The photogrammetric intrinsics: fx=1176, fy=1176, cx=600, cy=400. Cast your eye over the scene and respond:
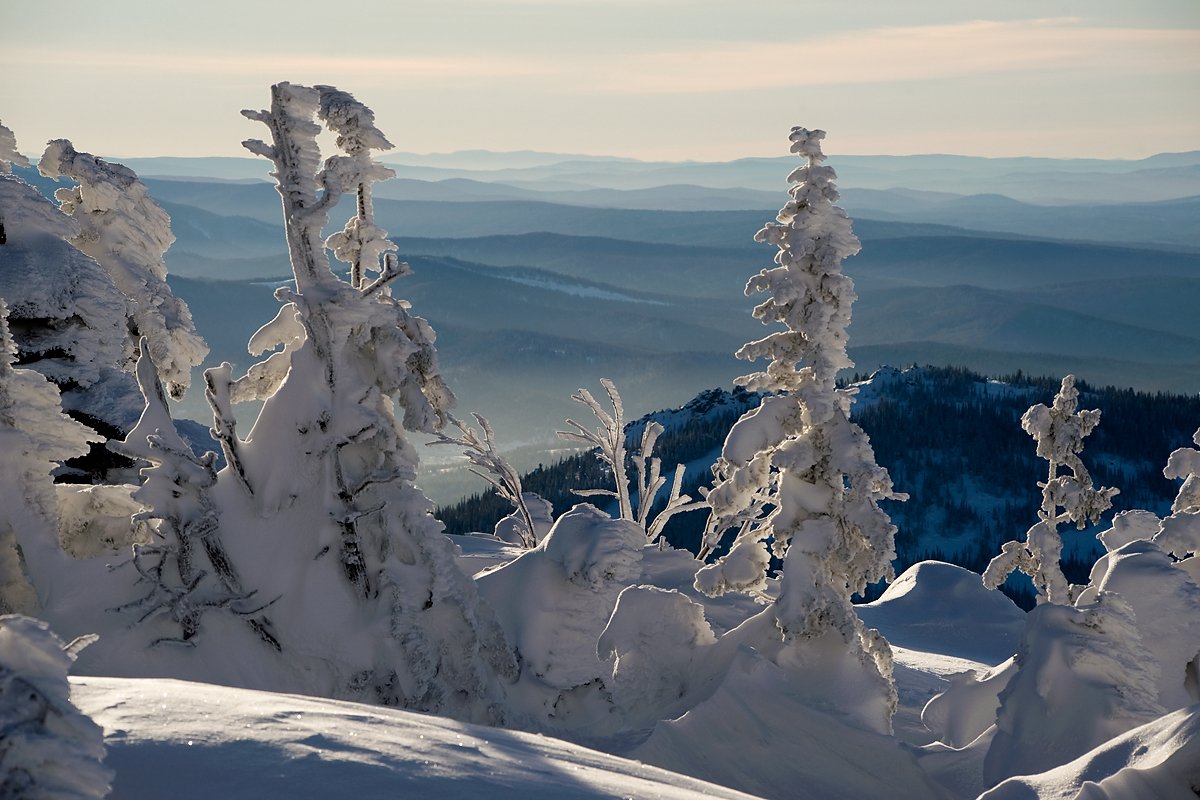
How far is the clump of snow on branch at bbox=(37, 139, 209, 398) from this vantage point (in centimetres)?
2097

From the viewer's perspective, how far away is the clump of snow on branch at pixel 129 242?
826 inches

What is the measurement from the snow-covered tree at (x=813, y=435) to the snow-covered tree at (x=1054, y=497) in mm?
11806

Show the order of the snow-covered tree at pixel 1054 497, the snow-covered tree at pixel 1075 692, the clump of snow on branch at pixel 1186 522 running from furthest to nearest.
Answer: the snow-covered tree at pixel 1054 497
the clump of snow on branch at pixel 1186 522
the snow-covered tree at pixel 1075 692

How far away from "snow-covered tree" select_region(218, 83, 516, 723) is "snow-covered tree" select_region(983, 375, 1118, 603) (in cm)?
1624

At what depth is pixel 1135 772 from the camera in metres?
9.16

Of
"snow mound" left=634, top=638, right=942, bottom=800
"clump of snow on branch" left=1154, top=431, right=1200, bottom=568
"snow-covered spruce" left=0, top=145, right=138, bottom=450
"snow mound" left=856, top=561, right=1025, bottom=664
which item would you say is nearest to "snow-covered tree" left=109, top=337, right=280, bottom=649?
"snow mound" left=634, top=638, right=942, bottom=800

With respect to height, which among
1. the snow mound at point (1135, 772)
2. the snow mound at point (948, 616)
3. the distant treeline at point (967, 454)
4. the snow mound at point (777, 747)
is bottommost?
the distant treeline at point (967, 454)

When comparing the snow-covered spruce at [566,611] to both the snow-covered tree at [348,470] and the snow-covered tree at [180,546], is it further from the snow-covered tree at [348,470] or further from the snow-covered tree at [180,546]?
the snow-covered tree at [180,546]

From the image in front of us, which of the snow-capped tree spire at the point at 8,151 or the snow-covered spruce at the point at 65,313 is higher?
the snow-capped tree spire at the point at 8,151

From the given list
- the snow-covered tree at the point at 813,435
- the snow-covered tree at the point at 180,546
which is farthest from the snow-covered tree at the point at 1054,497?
the snow-covered tree at the point at 180,546

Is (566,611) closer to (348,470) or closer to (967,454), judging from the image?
(348,470)

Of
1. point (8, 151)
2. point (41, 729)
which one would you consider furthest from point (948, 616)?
point (41, 729)

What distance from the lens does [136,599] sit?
13969 mm

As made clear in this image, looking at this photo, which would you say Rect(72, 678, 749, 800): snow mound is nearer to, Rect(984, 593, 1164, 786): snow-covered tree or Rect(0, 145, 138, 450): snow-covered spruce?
Rect(984, 593, 1164, 786): snow-covered tree
